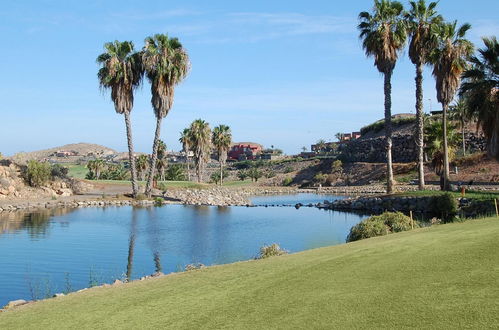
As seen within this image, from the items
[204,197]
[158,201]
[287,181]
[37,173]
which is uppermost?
[37,173]

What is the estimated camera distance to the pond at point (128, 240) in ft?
59.2

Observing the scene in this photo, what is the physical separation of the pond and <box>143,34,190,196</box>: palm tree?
12.5 m

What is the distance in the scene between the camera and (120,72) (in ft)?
161

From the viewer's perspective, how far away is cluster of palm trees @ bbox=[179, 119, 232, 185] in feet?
261

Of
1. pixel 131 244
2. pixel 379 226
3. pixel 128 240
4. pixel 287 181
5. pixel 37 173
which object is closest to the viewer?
pixel 379 226

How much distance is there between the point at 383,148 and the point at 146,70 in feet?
181

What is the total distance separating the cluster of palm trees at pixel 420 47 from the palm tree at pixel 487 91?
3.95 metres

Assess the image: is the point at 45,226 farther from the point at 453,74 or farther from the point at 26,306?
the point at 453,74

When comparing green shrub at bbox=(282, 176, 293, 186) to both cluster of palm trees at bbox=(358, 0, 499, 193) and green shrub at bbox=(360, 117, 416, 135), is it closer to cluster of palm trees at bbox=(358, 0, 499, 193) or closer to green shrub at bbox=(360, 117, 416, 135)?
green shrub at bbox=(360, 117, 416, 135)

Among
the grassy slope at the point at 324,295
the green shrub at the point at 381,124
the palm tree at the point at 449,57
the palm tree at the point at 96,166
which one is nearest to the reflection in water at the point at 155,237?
the grassy slope at the point at 324,295

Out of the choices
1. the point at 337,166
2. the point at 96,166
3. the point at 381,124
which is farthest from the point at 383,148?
the point at 96,166

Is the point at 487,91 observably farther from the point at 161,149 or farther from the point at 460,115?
the point at 161,149

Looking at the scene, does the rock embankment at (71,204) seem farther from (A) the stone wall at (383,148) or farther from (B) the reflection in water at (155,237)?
(A) the stone wall at (383,148)

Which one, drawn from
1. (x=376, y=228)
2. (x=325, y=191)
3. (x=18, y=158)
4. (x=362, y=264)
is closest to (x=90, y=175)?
(x=18, y=158)
